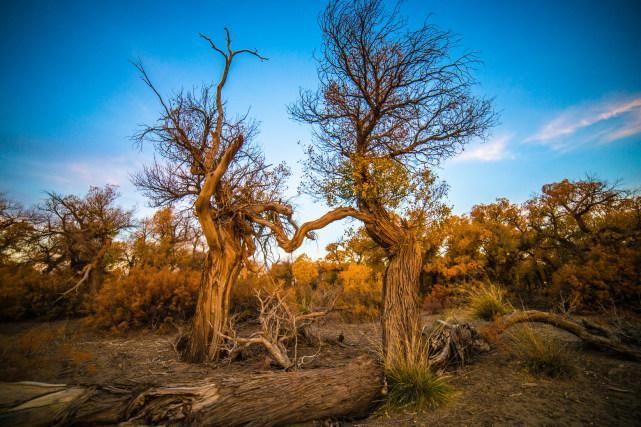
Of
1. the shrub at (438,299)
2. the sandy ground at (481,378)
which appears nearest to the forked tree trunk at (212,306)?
the sandy ground at (481,378)

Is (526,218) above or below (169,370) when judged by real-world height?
above

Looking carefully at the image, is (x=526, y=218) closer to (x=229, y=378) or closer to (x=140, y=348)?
(x=229, y=378)

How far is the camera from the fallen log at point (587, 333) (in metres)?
3.72

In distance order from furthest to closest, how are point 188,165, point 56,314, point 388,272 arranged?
point 56,314 → point 188,165 → point 388,272

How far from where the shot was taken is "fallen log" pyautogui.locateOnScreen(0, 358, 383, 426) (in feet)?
8.00

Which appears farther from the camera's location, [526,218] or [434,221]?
[526,218]

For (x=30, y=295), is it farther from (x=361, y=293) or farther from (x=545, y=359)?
(x=545, y=359)

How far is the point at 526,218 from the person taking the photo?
12.6 meters

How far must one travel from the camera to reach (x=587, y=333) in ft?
13.5

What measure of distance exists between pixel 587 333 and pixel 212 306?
6670mm

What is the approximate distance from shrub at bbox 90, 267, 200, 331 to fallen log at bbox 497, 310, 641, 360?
968 cm

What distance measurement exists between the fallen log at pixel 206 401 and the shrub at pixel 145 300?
705 cm

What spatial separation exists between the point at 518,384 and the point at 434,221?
9.68ft

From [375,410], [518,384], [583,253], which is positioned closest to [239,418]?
[375,410]
